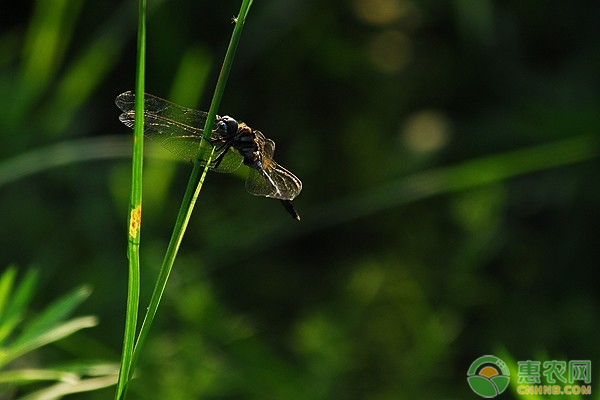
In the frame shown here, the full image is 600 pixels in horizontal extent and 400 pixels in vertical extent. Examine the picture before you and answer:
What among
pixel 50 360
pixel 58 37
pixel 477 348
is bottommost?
pixel 477 348

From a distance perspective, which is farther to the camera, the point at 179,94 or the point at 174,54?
the point at 174,54

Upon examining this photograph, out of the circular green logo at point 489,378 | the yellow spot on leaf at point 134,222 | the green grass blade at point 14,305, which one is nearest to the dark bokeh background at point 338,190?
the circular green logo at point 489,378

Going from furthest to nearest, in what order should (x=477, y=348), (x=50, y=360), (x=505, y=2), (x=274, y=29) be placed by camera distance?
(x=505, y=2) < (x=274, y=29) < (x=477, y=348) < (x=50, y=360)

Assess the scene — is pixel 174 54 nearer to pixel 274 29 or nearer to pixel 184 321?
pixel 274 29

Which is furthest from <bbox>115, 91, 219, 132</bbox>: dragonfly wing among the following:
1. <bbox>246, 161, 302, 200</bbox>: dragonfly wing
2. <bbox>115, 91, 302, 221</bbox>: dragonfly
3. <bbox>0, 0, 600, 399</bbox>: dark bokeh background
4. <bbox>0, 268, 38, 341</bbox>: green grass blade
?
<bbox>0, 0, 600, 399</bbox>: dark bokeh background

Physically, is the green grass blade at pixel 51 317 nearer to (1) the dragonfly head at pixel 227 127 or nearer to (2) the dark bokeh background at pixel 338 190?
(1) the dragonfly head at pixel 227 127

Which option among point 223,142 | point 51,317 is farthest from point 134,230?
point 223,142

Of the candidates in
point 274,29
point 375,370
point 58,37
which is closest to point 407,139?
point 274,29
